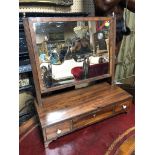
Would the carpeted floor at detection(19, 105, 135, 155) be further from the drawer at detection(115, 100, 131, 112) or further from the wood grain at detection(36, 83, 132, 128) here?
the wood grain at detection(36, 83, 132, 128)

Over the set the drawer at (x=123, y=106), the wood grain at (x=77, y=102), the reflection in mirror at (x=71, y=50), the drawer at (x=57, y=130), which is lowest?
the drawer at (x=57, y=130)

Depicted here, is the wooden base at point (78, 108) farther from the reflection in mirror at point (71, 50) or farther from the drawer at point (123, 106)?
the reflection in mirror at point (71, 50)

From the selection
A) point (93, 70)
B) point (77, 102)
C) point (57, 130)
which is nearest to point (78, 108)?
point (77, 102)

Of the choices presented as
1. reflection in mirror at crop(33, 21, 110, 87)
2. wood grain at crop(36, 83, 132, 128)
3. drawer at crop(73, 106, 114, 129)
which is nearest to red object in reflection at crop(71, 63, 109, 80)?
reflection in mirror at crop(33, 21, 110, 87)

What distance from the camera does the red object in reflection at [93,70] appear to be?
1.20 metres

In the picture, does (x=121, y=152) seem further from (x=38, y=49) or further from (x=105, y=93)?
(x=38, y=49)

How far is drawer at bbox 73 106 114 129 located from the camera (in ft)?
3.55

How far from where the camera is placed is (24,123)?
1.26 m

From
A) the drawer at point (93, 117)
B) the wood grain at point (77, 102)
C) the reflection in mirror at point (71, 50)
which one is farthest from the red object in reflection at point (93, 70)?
the drawer at point (93, 117)

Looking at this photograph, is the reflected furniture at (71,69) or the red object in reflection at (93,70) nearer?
the reflected furniture at (71,69)

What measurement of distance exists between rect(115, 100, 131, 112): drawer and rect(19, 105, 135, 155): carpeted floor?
0.09m

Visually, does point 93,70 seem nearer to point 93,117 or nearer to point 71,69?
point 71,69

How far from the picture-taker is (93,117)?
1.14 metres
